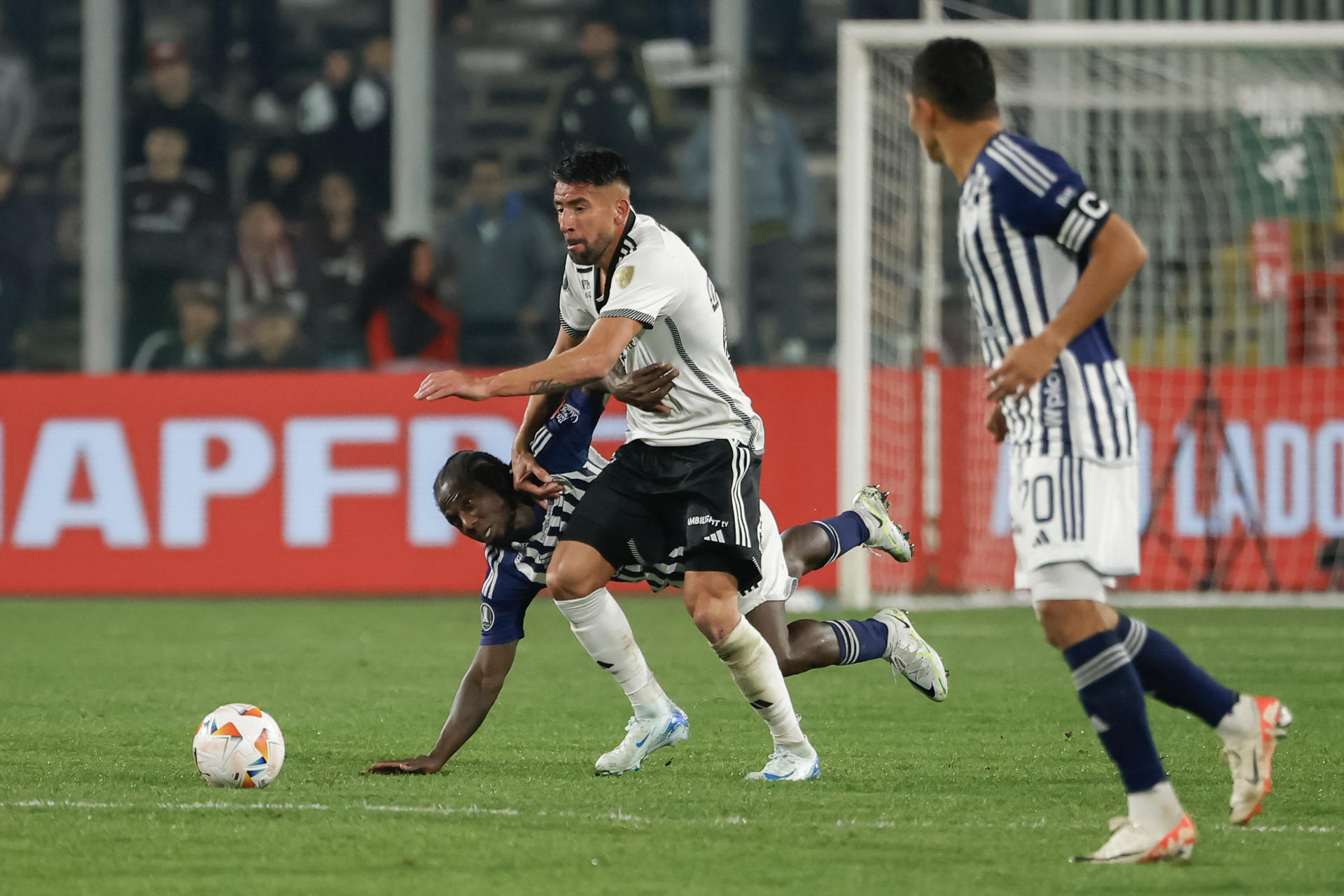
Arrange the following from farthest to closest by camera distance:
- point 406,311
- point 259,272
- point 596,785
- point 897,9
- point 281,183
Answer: point 897,9
point 281,183
point 259,272
point 406,311
point 596,785

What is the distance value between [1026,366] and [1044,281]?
299 millimetres

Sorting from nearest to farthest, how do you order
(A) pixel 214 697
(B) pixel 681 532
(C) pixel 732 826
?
(C) pixel 732 826 → (B) pixel 681 532 → (A) pixel 214 697

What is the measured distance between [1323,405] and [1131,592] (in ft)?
5.31

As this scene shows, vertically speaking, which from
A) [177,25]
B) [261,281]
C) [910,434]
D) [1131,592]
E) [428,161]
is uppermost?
[177,25]

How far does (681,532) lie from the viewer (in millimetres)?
5418

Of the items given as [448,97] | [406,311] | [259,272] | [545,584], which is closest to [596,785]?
[545,584]

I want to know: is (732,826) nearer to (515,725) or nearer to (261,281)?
(515,725)

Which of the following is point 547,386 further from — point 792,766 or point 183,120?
point 183,120

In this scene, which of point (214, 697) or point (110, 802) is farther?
point (214, 697)

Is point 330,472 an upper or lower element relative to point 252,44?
lower

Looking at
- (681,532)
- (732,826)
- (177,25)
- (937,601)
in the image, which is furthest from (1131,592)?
(177,25)

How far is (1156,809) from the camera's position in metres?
4.04

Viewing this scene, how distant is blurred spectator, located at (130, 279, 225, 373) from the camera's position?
13367 millimetres

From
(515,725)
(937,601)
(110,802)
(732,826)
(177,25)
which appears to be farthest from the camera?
(177,25)
